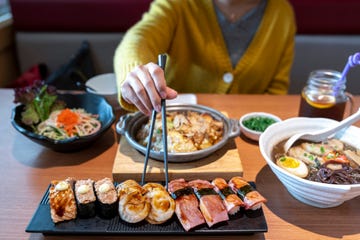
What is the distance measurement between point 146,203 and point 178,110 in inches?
20.5

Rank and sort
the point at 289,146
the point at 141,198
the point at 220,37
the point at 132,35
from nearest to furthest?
the point at 141,198 → the point at 289,146 → the point at 132,35 → the point at 220,37

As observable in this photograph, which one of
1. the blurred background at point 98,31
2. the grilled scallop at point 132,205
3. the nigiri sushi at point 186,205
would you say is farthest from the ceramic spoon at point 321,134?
the blurred background at point 98,31

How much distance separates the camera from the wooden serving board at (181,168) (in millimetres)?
1003

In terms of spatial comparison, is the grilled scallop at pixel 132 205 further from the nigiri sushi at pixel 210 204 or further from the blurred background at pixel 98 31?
the blurred background at pixel 98 31

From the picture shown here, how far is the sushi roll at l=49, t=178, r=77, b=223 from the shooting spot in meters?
0.81

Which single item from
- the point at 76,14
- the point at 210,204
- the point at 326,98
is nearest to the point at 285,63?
the point at 326,98

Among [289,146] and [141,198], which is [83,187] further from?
[289,146]

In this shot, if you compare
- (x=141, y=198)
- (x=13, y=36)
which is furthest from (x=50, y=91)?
(x=13, y=36)

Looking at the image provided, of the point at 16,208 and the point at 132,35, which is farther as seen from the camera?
the point at 132,35

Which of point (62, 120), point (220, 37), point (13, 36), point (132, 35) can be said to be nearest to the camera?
point (62, 120)

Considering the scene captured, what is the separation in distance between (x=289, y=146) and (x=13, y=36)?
7.94ft

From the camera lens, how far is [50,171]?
1.07 meters

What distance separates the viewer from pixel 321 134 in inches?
41.4

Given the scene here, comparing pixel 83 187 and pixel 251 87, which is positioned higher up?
pixel 83 187
